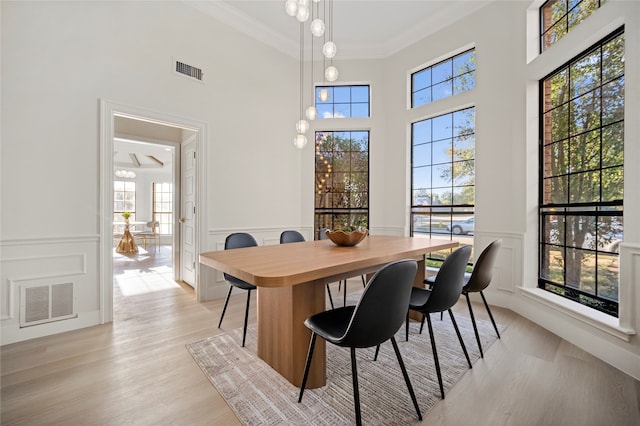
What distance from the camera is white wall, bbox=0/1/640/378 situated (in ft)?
7.62

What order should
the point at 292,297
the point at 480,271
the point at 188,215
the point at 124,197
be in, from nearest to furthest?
the point at 292,297
the point at 480,271
the point at 188,215
the point at 124,197

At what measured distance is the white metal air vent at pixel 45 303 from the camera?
2.42 meters

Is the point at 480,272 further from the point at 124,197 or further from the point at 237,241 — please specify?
the point at 124,197

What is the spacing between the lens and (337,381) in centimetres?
183

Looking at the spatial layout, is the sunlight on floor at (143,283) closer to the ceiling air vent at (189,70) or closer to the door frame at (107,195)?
the door frame at (107,195)

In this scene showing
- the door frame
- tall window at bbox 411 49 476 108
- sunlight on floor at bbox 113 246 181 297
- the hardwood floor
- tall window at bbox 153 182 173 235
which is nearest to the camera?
the hardwood floor

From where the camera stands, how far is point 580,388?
178 centimetres

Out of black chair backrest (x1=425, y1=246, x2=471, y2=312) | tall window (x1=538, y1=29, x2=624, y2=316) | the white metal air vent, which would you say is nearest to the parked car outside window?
tall window (x1=538, y1=29, x2=624, y2=316)

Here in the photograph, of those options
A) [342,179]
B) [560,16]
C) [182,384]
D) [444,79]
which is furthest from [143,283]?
[560,16]

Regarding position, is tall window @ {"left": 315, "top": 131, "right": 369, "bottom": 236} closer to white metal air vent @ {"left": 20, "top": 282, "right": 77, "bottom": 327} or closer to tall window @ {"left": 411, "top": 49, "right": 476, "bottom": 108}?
tall window @ {"left": 411, "top": 49, "right": 476, "bottom": 108}

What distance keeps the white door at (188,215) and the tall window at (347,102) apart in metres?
A: 2.14

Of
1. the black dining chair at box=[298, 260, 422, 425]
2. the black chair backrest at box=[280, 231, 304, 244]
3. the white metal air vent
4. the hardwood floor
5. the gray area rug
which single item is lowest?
the hardwood floor

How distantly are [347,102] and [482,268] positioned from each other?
3.46m

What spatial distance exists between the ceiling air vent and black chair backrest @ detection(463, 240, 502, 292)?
3.57 metres
